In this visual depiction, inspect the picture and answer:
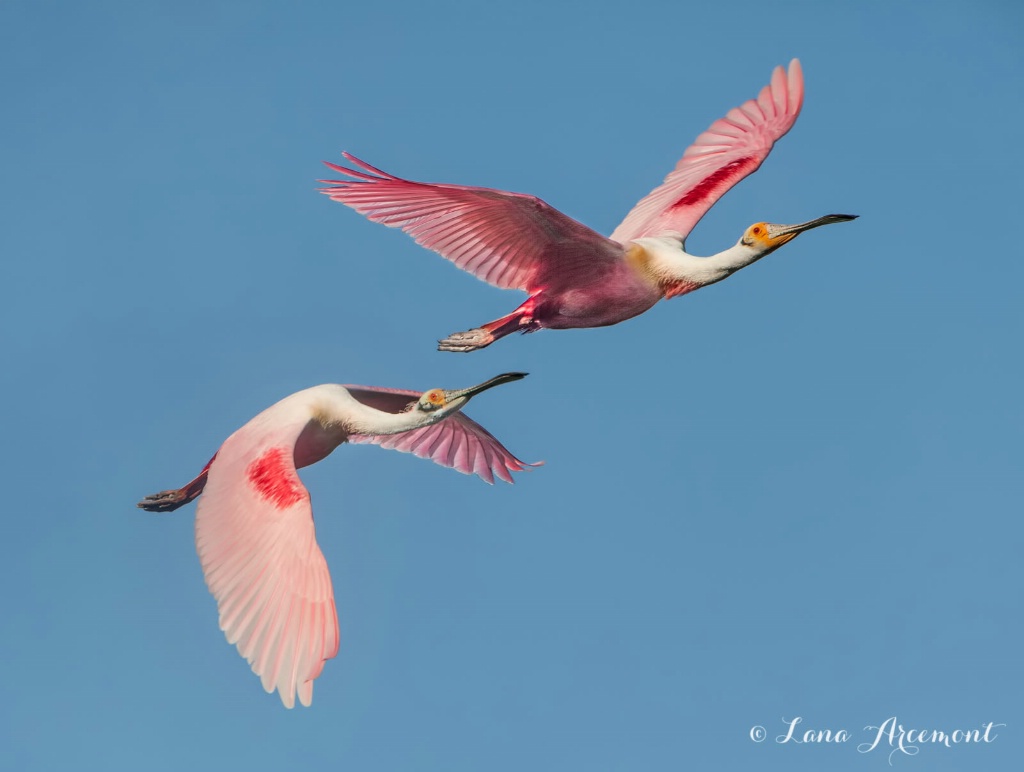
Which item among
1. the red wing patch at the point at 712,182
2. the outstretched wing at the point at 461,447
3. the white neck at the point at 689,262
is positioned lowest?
the outstretched wing at the point at 461,447

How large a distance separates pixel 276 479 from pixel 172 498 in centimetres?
159

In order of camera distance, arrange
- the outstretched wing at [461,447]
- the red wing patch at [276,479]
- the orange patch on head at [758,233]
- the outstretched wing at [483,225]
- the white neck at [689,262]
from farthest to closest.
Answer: the outstretched wing at [461,447] → the orange patch on head at [758,233] → the white neck at [689,262] → the outstretched wing at [483,225] → the red wing patch at [276,479]

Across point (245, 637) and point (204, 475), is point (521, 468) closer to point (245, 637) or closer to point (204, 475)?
point (204, 475)

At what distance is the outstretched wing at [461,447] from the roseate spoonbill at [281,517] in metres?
0.44

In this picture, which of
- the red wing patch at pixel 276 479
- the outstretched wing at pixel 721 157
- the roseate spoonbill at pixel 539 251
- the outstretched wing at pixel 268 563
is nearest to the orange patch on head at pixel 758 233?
the roseate spoonbill at pixel 539 251

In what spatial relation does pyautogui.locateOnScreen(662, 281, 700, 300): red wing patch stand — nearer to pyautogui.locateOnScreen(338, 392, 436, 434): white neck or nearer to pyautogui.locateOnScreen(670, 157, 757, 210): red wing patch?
pyautogui.locateOnScreen(670, 157, 757, 210): red wing patch

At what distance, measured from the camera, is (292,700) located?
899 centimetres

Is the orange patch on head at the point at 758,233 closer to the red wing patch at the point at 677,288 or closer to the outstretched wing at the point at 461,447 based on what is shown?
the red wing patch at the point at 677,288

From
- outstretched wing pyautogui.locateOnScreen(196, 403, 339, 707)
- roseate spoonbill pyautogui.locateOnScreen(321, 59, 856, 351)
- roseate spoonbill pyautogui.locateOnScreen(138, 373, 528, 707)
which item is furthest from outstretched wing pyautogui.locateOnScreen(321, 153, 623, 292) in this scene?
outstretched wing pyautogui.locateOnScreen(196, 403, 339, 707)

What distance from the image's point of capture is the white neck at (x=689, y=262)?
452 inches

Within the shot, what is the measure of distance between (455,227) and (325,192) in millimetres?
862

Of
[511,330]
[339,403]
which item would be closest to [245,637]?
[339,403]

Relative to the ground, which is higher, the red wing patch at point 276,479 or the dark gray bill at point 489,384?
the dark gray bill at point 489,384

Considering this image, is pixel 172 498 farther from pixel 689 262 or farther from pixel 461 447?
pixel 689 262
